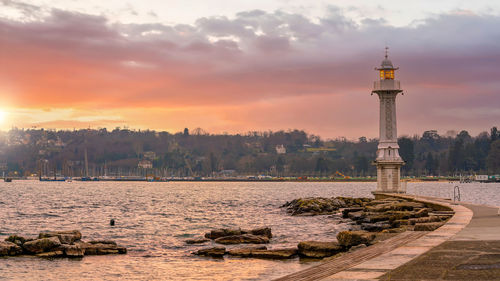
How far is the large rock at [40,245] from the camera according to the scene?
27484 mm

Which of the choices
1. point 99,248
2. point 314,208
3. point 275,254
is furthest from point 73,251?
point 314,208

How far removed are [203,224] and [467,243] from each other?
3313 centimetres

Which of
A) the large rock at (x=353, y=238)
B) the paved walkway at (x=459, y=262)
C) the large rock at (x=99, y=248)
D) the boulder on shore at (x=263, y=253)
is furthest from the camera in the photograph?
the large rock at (x=99, y=248)

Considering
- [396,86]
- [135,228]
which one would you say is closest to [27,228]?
[135,228]

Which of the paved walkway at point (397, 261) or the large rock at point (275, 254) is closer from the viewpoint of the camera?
the paved walkway at point (397, 261)

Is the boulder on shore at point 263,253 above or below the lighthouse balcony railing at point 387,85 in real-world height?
below

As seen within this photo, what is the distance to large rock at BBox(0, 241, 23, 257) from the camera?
27.0m

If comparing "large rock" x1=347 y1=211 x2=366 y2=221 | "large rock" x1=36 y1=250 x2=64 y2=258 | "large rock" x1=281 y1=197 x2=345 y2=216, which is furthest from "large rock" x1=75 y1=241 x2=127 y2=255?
"large rock" x1=281 y1=197 x2=345 y2=216

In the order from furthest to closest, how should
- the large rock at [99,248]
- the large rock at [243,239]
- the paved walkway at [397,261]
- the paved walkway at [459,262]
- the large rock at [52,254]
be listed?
the large rock at [243,239] < the large rock at [99,248] < the large rock at [52,254] < the paved walkway at [397,261] < the paved walkway at [459,262]

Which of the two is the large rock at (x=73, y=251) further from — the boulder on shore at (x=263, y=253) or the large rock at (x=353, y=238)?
the large rock at (x=353, y=238)

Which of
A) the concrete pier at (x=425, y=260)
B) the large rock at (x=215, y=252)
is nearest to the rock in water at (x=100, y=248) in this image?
the large rock at (x=215, y=252)

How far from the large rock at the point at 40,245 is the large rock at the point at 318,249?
11619mm

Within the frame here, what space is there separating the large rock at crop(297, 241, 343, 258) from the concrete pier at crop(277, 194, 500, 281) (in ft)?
11.6

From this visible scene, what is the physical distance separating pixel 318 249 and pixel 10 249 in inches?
554
